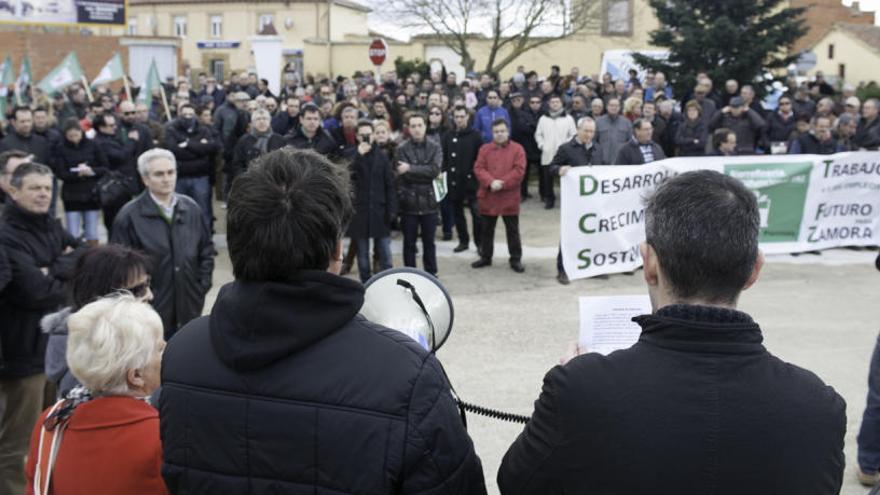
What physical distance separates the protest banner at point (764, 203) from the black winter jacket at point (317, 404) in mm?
8684

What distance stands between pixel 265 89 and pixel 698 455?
1930 cm

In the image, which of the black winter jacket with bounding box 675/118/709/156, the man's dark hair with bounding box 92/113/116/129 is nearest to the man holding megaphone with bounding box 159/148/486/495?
the man's dark hair with bounding box 92/113/116/129

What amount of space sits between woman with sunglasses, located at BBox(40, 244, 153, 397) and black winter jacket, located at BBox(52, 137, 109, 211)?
779 centimetres

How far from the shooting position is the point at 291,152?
2309mm

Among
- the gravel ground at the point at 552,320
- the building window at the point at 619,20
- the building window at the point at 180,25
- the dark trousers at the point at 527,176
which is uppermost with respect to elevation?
the building window at the point at 180,25

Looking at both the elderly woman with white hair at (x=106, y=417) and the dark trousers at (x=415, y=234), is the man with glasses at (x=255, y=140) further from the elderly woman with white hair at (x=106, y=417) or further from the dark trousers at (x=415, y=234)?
the elderly woman with white hair at (x=106, y=417)

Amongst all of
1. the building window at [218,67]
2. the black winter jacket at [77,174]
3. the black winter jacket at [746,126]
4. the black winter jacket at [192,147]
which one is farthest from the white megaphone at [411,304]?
the building window at [218,67]

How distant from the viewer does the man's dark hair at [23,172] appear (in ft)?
17.2

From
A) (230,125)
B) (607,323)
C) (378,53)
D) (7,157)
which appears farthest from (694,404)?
(378,53)

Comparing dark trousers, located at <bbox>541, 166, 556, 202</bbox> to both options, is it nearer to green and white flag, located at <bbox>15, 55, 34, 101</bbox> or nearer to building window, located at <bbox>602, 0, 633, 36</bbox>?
green and white flag, located at <bbox>15, 55, 34, 101</bbox>

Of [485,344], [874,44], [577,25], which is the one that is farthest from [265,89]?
[874,44]

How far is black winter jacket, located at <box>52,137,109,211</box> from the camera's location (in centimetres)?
1143

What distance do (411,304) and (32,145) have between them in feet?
33.6

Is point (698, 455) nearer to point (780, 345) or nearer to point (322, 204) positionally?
point (322, 204)
